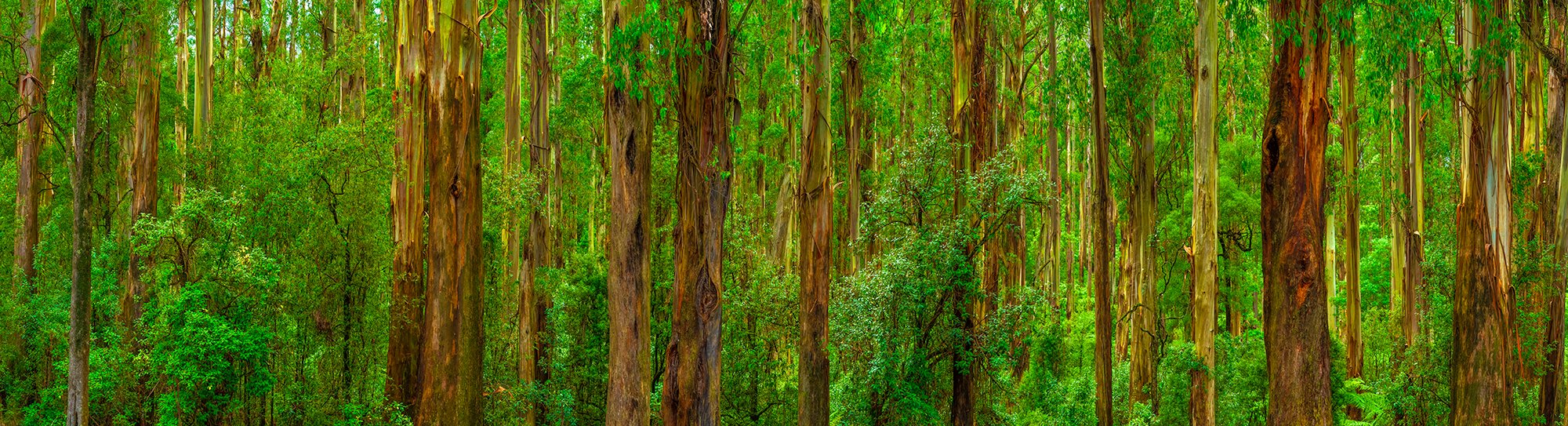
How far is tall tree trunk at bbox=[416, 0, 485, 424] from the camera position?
11.6 meters

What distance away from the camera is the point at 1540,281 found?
1349cm

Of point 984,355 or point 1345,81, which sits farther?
point 1345,81

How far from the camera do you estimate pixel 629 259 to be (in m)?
11.7

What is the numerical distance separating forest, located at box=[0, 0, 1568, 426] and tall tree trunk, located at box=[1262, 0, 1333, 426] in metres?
0.03

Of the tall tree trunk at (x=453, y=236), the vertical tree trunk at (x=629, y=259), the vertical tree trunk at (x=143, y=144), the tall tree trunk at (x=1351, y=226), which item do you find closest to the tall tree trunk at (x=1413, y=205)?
the tall tree trunk at (x=1351, y=226)

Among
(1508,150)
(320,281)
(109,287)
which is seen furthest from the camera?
(109,287)

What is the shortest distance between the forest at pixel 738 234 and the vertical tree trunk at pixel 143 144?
0.07 metres

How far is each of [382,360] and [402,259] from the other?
2.26 m

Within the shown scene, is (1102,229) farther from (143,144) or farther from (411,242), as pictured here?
(143,144)

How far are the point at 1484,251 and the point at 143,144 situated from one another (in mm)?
17930

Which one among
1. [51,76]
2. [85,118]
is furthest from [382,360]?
[51,76]

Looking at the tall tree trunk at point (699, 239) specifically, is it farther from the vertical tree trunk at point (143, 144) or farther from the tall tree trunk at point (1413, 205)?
the tall tree trunk at point (1413, 205)

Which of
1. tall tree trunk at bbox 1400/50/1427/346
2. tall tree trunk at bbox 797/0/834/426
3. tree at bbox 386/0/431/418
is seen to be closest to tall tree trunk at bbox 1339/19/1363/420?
tall tree trunk at bbox 1400/50/1427/346

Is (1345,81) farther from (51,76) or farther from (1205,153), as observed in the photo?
(51,76)
